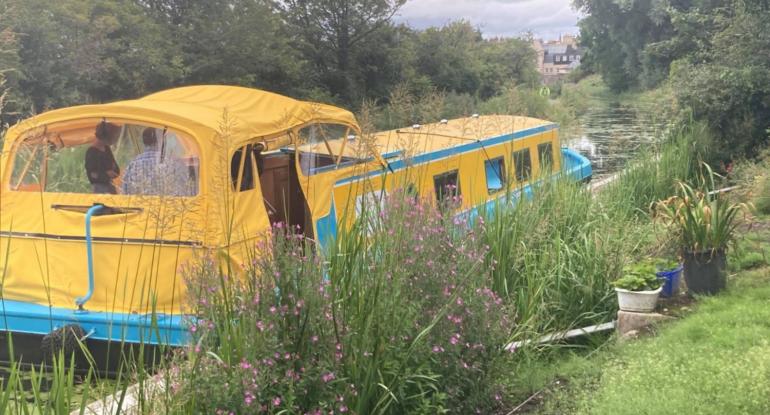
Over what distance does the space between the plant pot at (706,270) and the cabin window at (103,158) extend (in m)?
3.59

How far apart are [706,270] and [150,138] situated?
411 centimetres

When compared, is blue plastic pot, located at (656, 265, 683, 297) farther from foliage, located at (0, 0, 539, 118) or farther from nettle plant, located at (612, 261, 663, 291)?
foliage, located at (0, 0, 539, 118)

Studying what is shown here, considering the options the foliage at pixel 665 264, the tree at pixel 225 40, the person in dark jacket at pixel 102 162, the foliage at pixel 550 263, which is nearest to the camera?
the foliage at pixel 550 263

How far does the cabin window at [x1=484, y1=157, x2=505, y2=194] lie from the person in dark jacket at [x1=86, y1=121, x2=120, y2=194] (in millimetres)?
4626

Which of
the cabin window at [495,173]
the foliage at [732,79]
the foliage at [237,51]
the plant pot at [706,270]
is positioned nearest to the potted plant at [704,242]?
A: the plant pot at [706,270]

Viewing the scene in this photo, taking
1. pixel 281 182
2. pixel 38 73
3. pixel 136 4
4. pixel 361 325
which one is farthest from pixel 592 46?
pixel 361 325

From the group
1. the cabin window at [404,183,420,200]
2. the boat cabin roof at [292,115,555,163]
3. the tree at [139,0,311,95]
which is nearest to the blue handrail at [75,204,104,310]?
the boat cabin roof at [292,115,555,163]

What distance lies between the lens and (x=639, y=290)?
Result: 14.7 ft

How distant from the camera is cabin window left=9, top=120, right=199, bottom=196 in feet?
16.0

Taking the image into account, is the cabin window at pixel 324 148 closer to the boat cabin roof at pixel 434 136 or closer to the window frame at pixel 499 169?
the boat cabin roof at pixel 434 136

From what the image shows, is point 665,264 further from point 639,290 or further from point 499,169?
point 499,169

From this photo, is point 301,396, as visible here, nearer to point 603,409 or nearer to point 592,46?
point 603,409

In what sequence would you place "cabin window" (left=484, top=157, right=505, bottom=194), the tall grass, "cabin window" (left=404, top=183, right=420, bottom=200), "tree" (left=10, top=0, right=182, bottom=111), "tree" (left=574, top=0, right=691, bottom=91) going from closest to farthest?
"cabin window" (left=404, top=183, right=420, bottom=200), the tall grass, "cabin window" (left=484, top=157, right=505, bottom=194), "tree" (left=10, top=0, right=182, bottom=111), "tree" (left=574, top=0, right=691, bottom=91)

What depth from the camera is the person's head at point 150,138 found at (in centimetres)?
493
